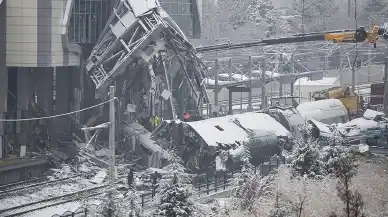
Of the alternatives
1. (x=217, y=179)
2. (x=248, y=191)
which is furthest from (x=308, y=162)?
(x=217, y=179)

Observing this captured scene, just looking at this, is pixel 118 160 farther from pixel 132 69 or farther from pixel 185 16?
pixel 185 16

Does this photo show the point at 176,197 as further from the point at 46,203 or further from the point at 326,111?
the point at 326,111

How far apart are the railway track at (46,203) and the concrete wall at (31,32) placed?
995cm

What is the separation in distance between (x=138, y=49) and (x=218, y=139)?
26.2 feet

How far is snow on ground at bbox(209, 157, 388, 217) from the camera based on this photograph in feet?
72.7

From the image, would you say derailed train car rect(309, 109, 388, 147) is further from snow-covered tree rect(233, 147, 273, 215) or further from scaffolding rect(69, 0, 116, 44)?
scaffolding rect(69, 0, 116, 44)

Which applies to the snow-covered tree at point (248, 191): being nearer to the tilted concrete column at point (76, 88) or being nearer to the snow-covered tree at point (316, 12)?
the tilted concrete column at point (76, 88)

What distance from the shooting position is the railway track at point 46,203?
91.0ft

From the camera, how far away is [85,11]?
1699 inches

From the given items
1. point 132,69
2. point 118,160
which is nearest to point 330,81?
point 132,69

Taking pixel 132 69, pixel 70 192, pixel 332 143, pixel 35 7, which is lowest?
pixel 70 192

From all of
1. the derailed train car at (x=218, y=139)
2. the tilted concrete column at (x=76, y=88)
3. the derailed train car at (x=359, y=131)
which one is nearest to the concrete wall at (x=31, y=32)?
the tilted concrete column at (x=76, y=88)

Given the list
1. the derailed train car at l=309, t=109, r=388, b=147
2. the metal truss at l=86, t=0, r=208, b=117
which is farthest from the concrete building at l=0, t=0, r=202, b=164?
the derailed train car at l=309, t=109, r=388, b=147

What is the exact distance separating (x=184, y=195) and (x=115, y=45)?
73.5 ft
